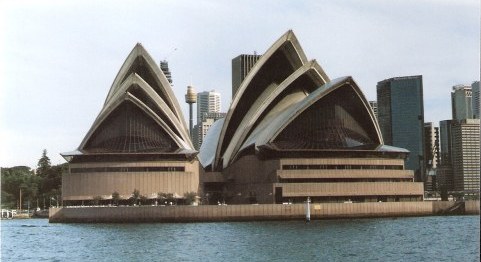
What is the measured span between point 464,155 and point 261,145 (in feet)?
334

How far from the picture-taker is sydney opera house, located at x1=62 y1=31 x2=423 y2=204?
87.0m

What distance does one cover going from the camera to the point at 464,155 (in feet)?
577

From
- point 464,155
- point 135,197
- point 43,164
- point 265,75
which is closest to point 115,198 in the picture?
point 135,197

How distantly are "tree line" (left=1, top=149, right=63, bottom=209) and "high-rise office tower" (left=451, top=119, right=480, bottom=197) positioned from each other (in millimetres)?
97829

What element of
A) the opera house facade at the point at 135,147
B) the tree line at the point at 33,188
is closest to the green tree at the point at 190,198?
the opera house facade at the point at 135,147

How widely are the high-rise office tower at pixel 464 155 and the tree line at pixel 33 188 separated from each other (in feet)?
321

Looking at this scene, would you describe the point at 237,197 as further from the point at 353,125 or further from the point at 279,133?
the point at 353,125

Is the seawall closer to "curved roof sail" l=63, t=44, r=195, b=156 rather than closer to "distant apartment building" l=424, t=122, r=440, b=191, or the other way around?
"curved roof sail" l=63, t=44, r=195, b=156

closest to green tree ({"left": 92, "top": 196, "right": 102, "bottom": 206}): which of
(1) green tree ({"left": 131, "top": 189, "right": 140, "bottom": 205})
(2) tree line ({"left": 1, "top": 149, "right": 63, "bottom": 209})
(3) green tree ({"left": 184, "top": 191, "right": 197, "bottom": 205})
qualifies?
(1) green tree ({"left": 131, "top": 189, "right": 140, "bottom": 205})

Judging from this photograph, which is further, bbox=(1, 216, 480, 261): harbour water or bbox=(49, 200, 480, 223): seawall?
bbox=(49, 200, 480, 223): seawall

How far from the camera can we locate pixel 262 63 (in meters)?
96.2

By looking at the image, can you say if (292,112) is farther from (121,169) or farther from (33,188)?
(33,188)

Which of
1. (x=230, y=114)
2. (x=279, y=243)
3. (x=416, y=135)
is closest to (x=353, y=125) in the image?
(x=230, y=114)

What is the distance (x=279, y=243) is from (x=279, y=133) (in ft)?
144
